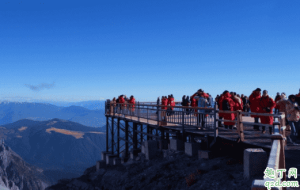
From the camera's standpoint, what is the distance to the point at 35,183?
132 meters

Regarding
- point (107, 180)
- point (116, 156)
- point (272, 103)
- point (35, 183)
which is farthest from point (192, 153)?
point (35, 183)

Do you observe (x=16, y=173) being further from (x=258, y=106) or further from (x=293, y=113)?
(x=293, y=113)

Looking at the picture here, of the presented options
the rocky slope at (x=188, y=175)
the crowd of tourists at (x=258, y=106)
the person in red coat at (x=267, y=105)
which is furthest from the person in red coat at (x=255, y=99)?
the rocky slope at (x=188, y=175)

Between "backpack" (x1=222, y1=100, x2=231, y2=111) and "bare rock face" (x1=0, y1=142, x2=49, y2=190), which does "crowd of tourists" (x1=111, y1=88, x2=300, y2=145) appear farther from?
"bare rock face" (x1=0, y1=142, x2=49, y2=190)

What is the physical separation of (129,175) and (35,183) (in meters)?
137

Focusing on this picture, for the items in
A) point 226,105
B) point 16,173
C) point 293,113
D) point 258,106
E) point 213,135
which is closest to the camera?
point 293,113

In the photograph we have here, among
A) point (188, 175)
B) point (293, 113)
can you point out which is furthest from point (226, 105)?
point (188, 175)

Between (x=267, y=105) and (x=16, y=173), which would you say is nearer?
(x=267, y=105)

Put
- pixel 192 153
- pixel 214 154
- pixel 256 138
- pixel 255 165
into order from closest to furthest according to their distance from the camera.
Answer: pixel 255 165, pixel 256 138, pixel 214 154, pixel 192 153

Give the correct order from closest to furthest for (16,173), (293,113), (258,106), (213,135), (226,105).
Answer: (293,113) → (213,135) → (258,106) → (226,105) → (16,173)

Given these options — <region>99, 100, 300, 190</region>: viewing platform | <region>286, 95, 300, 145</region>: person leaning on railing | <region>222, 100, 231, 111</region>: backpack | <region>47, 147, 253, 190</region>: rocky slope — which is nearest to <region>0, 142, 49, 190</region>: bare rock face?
<region>99, 100, 300, 190</region>: viewing platform

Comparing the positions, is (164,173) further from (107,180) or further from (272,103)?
(107,180)

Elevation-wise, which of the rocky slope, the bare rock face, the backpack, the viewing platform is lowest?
the bare rock face

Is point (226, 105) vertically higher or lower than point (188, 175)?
higher
